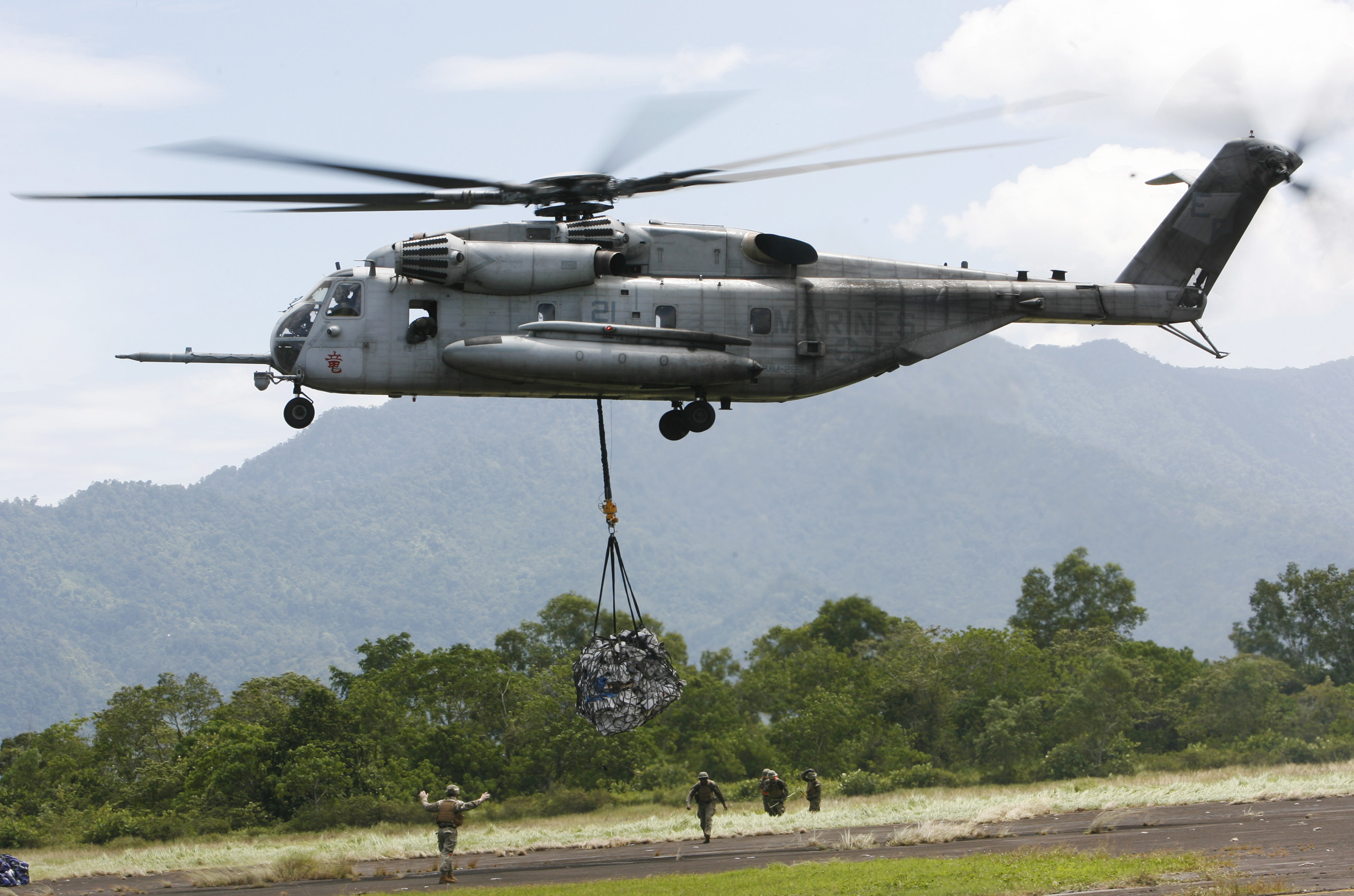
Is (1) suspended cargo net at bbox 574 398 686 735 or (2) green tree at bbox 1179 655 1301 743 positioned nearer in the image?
(1) suspended cargo net at bbox 574 398 686 735

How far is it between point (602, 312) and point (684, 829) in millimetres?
13686

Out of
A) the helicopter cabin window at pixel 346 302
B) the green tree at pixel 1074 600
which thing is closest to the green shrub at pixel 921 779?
the helicopter cabin window at pixel 346 302

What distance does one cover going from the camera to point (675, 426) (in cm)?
2389

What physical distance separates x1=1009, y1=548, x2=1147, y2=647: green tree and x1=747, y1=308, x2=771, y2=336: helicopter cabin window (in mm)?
83933

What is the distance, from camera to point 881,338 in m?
24.3

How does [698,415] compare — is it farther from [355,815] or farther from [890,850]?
[355,815]

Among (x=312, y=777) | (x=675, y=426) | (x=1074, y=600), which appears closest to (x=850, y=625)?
(x=1074, y=600)

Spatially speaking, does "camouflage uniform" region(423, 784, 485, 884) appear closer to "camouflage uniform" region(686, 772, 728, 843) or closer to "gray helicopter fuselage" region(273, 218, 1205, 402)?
"camouflage uniform" region(686, 772, 728, 843)

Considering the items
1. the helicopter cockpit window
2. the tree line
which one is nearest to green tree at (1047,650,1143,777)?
the tree line

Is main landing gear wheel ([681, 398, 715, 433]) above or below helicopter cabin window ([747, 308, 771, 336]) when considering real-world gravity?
below

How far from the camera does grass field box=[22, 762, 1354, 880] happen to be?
28516mm

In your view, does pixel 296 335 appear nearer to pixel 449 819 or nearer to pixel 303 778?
pixel 449 819

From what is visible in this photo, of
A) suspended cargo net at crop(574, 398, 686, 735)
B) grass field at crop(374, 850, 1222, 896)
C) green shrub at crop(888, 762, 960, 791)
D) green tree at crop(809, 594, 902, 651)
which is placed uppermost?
green tree at crop(809, 594, 902, 651)

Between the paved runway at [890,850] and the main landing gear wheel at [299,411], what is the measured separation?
818cm
